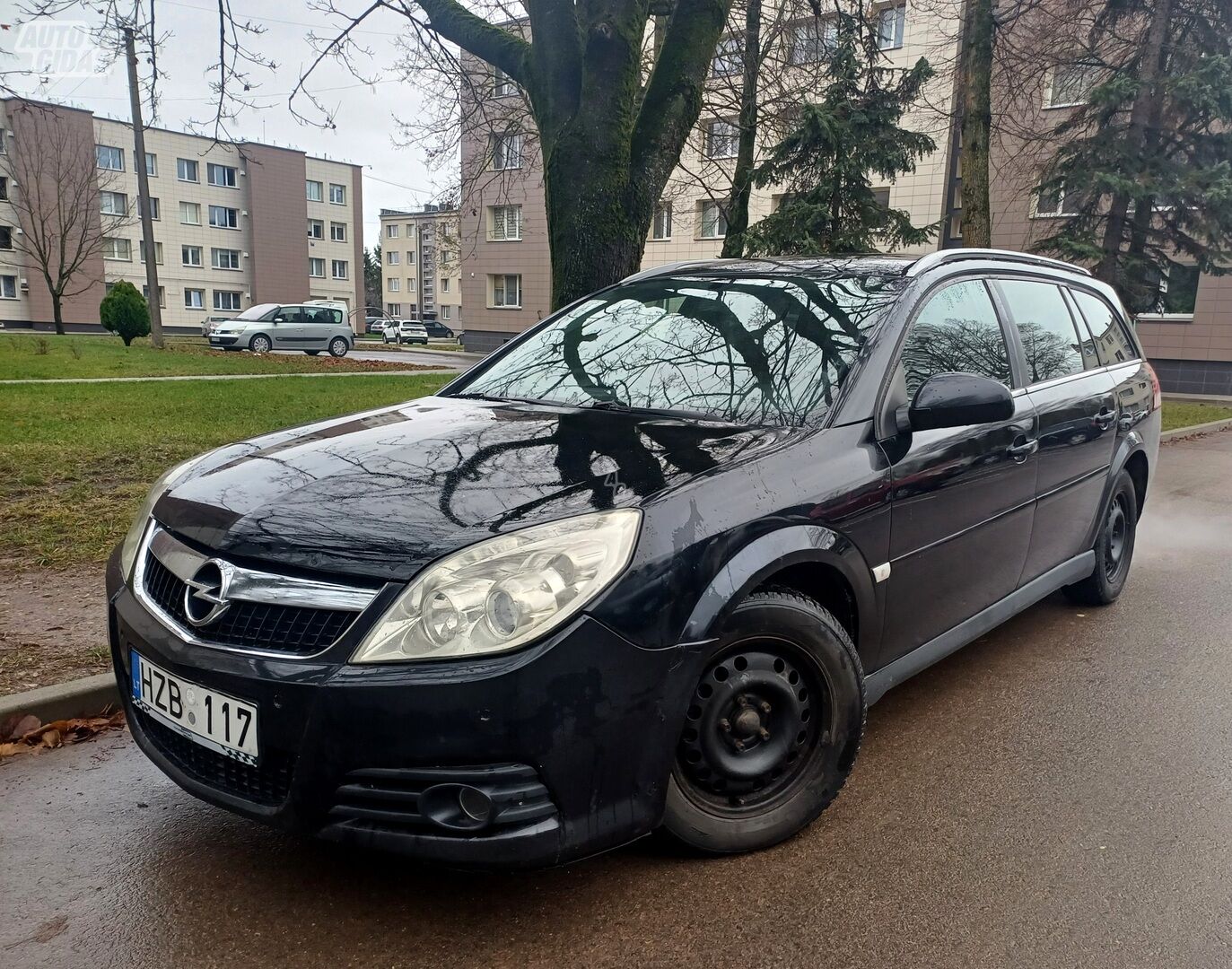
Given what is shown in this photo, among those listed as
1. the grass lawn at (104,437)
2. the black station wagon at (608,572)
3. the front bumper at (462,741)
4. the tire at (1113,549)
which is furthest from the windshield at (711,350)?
the grass lawn at (104,437)

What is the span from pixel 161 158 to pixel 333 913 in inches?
2642

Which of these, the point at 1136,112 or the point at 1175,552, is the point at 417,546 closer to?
the point at 1175,552

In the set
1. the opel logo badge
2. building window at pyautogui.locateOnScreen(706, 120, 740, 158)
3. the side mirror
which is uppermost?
building window at pyautogui.locateOnScreen(706, 120, 740, 158)

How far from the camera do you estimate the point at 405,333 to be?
189ft

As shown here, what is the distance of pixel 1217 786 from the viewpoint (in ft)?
10.3

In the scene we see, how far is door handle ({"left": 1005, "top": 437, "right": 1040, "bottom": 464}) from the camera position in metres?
3.57

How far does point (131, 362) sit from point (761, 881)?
2137cm

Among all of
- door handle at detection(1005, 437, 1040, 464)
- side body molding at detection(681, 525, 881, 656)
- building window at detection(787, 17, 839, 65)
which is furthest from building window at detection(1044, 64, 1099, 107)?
side body molding at detection(681, 525, 881, 656)

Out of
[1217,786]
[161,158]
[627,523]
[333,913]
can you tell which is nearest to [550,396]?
[627,523]

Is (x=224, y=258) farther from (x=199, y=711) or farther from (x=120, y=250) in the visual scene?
(x=199, y=711)

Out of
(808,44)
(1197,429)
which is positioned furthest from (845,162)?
(1197,429)

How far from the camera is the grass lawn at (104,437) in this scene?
563 cm

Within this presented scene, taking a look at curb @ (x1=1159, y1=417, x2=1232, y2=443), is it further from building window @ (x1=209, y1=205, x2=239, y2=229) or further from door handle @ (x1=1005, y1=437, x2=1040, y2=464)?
building window @ (x1=209, y1=205, x2=239, y2=229)

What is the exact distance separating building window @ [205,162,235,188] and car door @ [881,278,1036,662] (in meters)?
66.7
